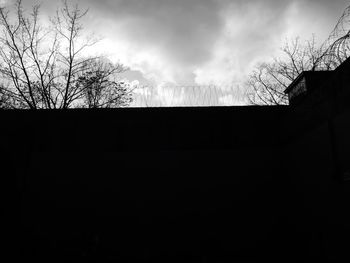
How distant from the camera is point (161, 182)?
910cm

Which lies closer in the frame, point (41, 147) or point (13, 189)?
point (13, 189)

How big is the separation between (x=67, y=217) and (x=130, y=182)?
234cm

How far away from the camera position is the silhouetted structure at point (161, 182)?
27.5ft

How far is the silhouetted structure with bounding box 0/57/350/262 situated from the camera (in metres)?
8.38

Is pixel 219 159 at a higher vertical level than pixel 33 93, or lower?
lower

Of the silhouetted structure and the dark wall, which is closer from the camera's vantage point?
the silhouetted structure

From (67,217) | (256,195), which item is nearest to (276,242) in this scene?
(256,195)

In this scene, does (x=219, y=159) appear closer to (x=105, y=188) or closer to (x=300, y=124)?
(x=300, y=124)

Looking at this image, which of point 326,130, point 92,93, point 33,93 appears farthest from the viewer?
point 92,93

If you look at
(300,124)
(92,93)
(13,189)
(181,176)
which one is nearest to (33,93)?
(92,93)

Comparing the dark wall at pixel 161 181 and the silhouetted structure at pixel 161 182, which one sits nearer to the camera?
the silhouetted structure at pixel 161 182

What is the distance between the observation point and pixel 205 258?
7996 mm

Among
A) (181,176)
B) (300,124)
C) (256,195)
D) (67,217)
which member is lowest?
(67,217)

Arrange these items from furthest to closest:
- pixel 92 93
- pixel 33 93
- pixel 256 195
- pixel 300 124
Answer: pixel 92 93 < pixel 33 93 < pixel 256 195 < pixel 300 124
